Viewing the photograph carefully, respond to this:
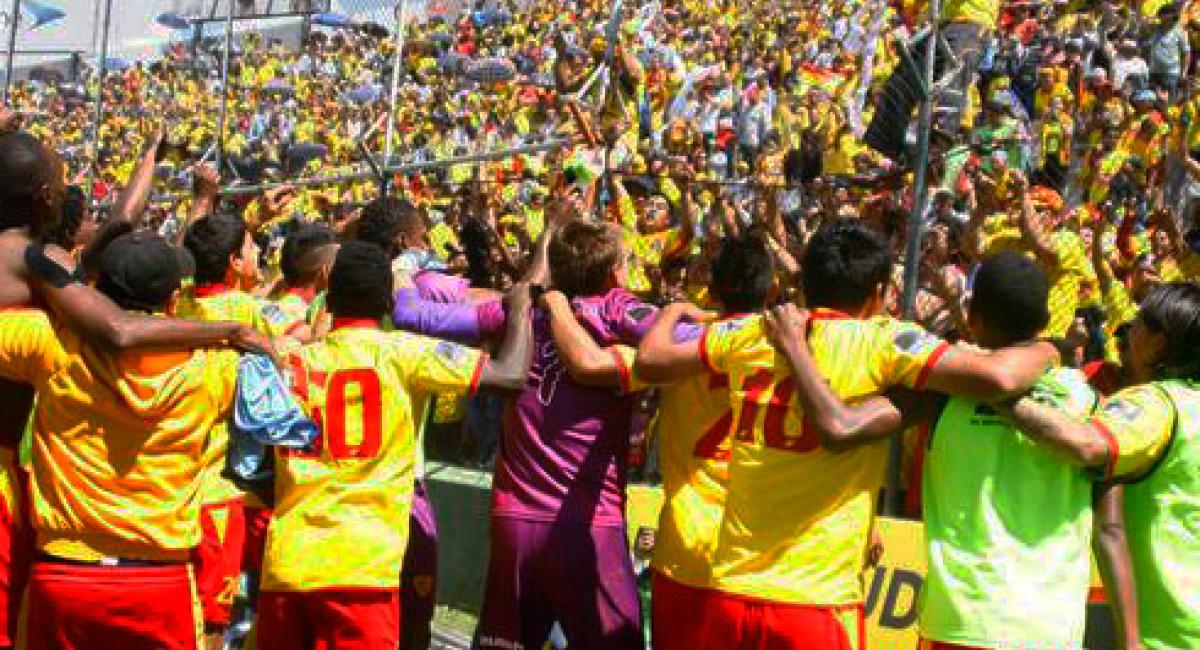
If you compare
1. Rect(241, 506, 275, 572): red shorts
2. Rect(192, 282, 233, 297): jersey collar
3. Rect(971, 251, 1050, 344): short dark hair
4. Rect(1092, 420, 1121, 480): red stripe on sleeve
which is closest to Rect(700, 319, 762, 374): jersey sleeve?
Rect(971, 251, 1050, 344): short dark hair

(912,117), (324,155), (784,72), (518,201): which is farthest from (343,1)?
(912,117)

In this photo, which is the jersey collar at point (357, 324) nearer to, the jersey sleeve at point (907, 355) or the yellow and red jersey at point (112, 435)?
the yellow and red jersey at point (112, 435)

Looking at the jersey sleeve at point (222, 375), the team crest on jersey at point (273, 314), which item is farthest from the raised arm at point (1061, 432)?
the team crest on jersey at point (273, 314)

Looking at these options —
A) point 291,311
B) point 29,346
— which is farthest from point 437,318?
point 29,346

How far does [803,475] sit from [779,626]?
1.42 ft

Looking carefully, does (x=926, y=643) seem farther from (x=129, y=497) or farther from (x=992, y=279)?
(x=129, y=497)

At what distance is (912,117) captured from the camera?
9469mm

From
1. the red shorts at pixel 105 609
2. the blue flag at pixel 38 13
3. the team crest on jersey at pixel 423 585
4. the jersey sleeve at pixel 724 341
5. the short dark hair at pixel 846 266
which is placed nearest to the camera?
the short dark hair at pixel 846 266

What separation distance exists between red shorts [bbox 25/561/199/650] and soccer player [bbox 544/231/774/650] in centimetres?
155

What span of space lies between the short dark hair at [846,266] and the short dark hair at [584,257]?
124cm

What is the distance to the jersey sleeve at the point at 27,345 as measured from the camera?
518 cm

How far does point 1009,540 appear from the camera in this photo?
4.49 meters

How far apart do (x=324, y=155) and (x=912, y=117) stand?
11.1 metres

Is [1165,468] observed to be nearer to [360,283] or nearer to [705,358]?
[705,358]
